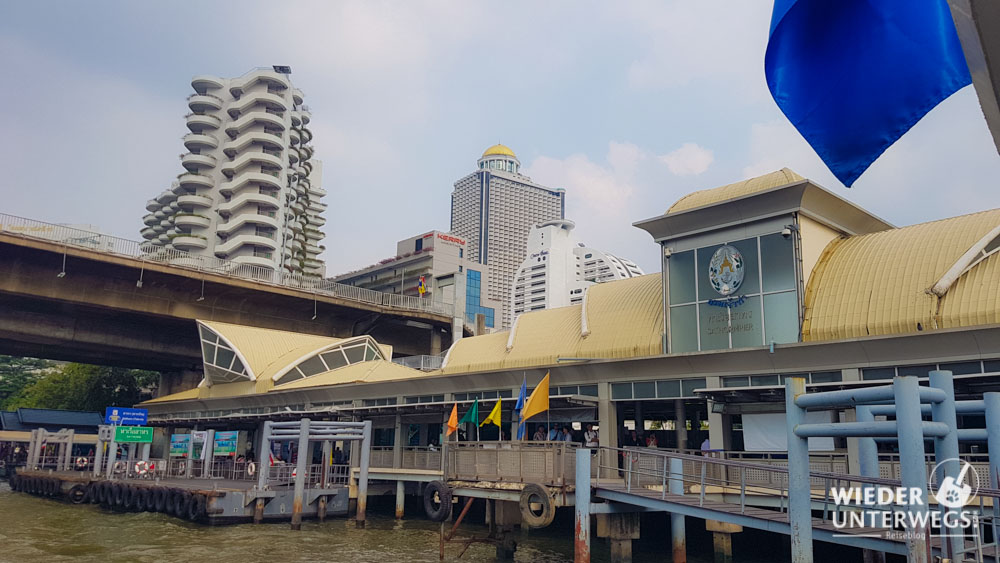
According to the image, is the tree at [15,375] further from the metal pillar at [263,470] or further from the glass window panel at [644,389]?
the glass window panel at [644,389]

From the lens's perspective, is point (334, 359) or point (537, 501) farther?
point (334, 359)

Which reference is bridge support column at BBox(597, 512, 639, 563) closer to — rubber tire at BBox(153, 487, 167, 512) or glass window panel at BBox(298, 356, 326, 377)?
rubber tire at BBox(153, 487, 167, 512)

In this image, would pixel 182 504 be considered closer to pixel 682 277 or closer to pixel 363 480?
pixel 363 480

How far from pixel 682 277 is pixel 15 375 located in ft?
388

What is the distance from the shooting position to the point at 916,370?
79.5ft

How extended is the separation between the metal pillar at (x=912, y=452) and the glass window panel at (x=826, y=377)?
1441 cm

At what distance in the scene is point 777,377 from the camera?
90.0ft

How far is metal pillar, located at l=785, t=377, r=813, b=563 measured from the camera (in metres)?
14.4

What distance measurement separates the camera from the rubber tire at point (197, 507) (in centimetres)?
3094

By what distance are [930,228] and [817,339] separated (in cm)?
636

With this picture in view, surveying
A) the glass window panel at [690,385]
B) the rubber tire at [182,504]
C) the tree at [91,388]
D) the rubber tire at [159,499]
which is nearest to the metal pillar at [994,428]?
the glass window panel at [690,385]

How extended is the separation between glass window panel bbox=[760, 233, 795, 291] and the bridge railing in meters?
43.4

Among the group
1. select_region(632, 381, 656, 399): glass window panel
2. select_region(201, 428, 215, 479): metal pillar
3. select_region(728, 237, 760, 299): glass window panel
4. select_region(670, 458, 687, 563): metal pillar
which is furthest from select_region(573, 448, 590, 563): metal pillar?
select_region(201, 428, 215, 479): metal pillar

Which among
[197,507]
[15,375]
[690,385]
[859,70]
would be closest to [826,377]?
[690,385]
